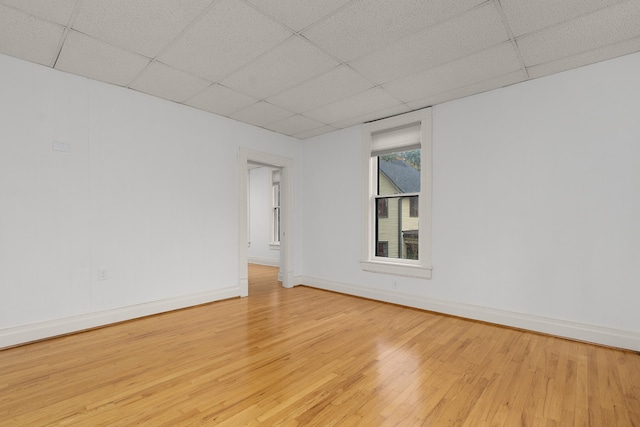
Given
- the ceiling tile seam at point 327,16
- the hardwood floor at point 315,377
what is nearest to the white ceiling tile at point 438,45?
the ceiling tile seam at point 327,16

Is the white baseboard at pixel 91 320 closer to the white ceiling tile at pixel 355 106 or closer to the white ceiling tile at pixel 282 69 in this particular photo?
the white ceiling tile at pixel 282 69

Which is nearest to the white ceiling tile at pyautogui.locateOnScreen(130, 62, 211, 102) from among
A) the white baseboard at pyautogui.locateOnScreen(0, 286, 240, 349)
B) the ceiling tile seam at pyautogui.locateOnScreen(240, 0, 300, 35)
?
the ceiling tile seam at pyautogui.locateOnScreen(240, 0, 300, 35)

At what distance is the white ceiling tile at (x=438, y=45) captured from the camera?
240 centimetres

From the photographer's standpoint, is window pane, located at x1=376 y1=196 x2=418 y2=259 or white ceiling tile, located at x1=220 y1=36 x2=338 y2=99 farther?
window pane, located at x1=376 y1=196 x2=418 y2=259

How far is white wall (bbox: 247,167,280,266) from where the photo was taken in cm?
810

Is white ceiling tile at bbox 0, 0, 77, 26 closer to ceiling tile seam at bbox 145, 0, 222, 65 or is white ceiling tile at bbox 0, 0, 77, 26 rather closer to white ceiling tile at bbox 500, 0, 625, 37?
ceiling tile seam at bbox 145, 0, 222, 65

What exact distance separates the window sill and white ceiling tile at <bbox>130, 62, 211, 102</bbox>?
3379mm

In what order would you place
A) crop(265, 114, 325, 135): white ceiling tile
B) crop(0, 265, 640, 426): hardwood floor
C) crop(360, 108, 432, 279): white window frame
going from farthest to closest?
crop(265, 114, 325, 135): white ceiling tile
crop(360, 108, 432, 279): white window frame
crop(0, 265, 640, 426): hardwood floor

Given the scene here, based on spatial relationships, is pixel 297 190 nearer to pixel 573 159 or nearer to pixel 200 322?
pixel 200 322

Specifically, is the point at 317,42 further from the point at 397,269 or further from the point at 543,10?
the point at 397,269

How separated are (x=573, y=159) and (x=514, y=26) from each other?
1.57 meters

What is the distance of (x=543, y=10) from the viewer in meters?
2.27

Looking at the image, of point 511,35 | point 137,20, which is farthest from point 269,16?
point 511,35

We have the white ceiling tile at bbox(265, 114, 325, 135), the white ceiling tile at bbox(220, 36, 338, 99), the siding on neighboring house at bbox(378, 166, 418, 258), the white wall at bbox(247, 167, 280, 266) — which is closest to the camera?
the white ceiling tile at bbox(220, 36, 338, 99)
